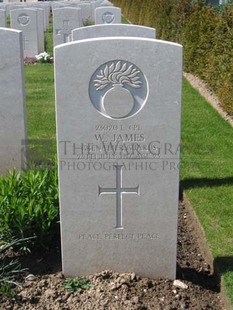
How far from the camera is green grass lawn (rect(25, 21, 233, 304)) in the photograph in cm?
439

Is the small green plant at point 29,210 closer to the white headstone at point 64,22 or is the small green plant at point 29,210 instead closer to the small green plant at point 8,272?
the small green plant at point 8,272

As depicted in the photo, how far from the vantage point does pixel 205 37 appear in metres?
10.3

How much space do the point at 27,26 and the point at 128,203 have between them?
38.0 ft

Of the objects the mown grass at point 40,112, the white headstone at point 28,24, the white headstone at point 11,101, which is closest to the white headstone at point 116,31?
the white headstone at point 11,101

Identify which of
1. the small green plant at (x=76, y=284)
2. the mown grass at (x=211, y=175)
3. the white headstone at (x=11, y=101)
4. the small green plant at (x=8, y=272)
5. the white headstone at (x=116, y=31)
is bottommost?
the small green plant at (x=76, y=284)

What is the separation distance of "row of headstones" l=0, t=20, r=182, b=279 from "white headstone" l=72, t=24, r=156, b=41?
1950 mm

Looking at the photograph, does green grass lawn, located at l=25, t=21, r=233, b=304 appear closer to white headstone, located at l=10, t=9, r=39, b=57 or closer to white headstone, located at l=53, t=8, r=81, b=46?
white headstone, located at l=53, t=8, r=81, b=46

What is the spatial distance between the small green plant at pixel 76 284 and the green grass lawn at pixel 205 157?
953 millimetres

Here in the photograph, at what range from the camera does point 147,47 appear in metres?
3.28

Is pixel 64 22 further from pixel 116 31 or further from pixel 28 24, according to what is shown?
pixel 116 31

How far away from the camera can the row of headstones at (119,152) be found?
3.32 metres

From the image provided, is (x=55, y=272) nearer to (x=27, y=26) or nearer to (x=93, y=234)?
(x=93, y=234)

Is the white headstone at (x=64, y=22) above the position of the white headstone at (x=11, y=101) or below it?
above

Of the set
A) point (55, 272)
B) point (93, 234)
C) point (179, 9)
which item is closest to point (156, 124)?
point (93, 234)
